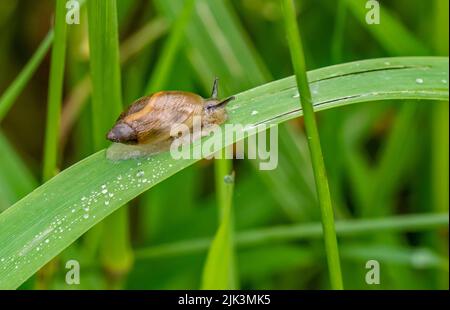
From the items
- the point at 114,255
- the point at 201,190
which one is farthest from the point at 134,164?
Answer: the point at 201,190

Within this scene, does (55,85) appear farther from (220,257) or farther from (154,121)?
(220,257)

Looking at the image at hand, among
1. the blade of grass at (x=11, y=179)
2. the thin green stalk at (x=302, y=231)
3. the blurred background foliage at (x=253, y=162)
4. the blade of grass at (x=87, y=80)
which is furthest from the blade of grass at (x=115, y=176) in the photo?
the blade of grass at (x=87, y=80)

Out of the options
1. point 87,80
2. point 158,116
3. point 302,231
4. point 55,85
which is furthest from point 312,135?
point 87,80

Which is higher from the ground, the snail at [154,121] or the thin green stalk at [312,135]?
the snail at [154,121]

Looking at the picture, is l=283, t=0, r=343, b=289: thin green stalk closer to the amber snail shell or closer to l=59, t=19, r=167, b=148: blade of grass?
the amber snail shell

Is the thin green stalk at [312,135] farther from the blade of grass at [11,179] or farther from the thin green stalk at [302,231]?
the blade of grass at [11,179]

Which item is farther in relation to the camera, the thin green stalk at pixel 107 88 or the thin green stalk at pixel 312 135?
the thin green stalk at pixel 107 88
